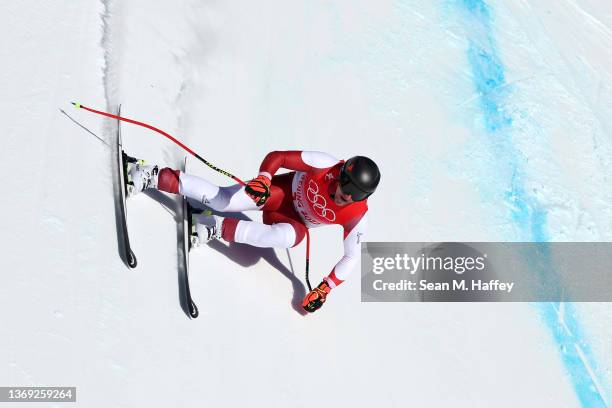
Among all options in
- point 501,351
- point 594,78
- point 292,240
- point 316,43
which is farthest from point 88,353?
point 594,78

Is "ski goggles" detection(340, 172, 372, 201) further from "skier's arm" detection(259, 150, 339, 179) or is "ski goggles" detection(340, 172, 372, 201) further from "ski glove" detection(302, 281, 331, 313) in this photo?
"ski glove" detection(302, 281, 331, 313)

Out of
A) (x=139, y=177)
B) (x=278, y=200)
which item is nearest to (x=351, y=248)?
(x=278, y=200)

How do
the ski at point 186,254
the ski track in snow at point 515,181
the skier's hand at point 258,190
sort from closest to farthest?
the skier's hand at point 258,190, the ski at point 186,254, the ski track in snow at point 515,181

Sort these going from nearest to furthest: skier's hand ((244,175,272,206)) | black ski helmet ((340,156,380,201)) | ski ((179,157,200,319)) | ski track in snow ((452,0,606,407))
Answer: black ski helmet ((340,156,380,201)) < skier's hand ((244,175,272,206)) < ski ((179,157,200,319)) < ski track in snow ((452,0,606,407))

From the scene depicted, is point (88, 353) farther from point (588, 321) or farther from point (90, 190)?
point (588, 321)

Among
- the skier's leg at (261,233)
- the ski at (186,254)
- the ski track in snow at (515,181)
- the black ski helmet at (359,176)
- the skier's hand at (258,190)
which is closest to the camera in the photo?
the black ski helmet at (359,176)

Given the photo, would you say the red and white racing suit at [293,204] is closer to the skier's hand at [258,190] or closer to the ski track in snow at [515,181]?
the skier's hand at [258,190]

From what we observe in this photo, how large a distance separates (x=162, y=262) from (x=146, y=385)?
0.76 meters

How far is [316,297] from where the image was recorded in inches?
158

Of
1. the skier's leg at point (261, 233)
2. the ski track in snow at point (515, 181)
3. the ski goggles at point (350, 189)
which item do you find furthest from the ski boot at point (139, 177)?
the ski track in snow at point (515, 181)

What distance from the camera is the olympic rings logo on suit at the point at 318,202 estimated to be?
370cm

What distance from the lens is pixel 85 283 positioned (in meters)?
3.36

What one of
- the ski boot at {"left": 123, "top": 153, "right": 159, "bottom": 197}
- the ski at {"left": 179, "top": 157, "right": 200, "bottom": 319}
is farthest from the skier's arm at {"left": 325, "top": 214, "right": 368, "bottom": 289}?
the ski boot at {"left": 123, "top": 153, "right": 159, "bottom": 197}

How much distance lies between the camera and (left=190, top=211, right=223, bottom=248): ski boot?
150 inches
